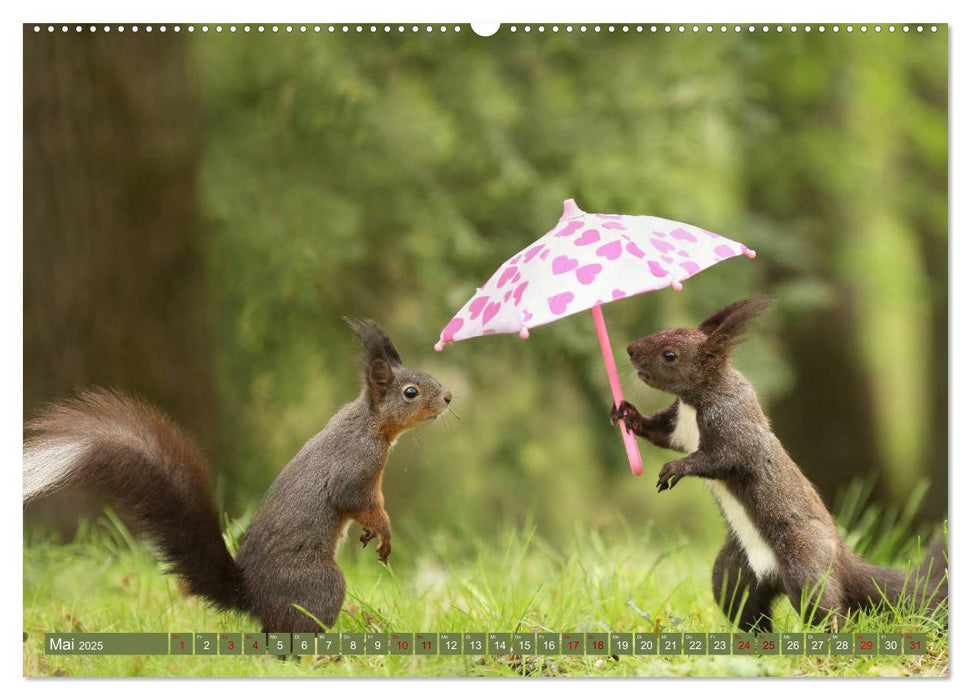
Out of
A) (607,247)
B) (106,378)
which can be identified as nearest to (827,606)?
(607,247)

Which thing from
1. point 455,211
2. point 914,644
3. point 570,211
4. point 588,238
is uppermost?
point 455,211

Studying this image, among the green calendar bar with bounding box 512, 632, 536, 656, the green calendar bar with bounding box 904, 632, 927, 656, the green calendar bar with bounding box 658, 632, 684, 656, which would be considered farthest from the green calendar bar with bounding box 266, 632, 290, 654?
the green calendar bar with bounding box 904, 632, 927, 656

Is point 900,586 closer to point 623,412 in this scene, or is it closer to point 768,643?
point 768,643

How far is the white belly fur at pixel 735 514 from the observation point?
309cm

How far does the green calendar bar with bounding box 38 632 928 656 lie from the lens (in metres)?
3.06

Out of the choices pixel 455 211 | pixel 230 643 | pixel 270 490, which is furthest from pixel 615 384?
pixel 455 211

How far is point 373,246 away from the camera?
500 centimetres

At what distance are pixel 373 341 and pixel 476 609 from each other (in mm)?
919

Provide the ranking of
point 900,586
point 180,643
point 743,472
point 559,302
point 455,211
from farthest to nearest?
point 455,211
point 900,586
point 180,643
point 743,472
point 559,302

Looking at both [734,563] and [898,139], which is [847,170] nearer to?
[898,139]

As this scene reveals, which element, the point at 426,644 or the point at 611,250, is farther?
the point at 426,644

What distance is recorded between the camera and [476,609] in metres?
3.36

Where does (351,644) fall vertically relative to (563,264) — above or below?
below

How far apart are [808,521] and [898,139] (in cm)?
476
